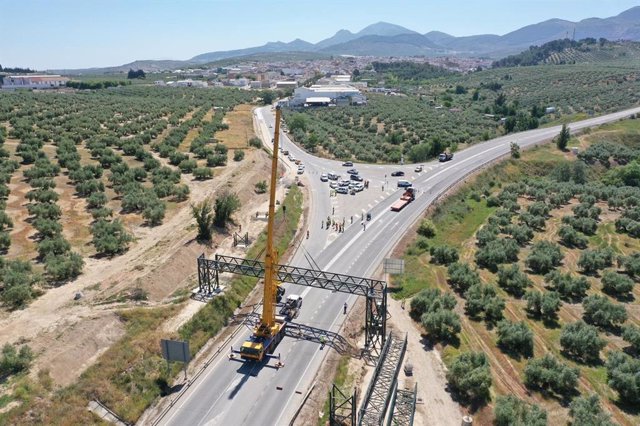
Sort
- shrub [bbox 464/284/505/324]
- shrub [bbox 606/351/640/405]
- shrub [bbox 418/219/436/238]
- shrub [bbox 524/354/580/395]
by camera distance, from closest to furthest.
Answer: shrub [bbox 606/351/640/405] → shrub [bbox 524/354/580/395] → shrub [bbox 464/284/505/324] → shrub [bbox 418/219/436/238]

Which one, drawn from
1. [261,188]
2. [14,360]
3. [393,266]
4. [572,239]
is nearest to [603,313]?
[393,266]

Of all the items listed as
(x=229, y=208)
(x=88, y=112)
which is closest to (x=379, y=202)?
(x=229, y=208)

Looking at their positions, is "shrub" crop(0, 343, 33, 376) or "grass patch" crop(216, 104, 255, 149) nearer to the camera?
"shrub" crop(0, 343, 33, 376)

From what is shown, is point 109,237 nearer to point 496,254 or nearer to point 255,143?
point 496,254

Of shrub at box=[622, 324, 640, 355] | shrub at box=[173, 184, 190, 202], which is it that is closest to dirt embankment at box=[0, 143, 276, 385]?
shrub at box=[173, 184, 190, 202]

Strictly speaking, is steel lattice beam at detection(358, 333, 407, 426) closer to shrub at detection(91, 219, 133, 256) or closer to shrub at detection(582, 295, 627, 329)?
shrub at detection(582, 295, 627, 329)

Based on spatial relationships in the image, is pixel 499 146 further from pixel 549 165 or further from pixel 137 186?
pixel 137 186

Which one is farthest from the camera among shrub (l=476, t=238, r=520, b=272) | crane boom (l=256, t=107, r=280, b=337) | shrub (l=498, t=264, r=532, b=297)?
shrub (l=476, t=238, r=520, b=272)
